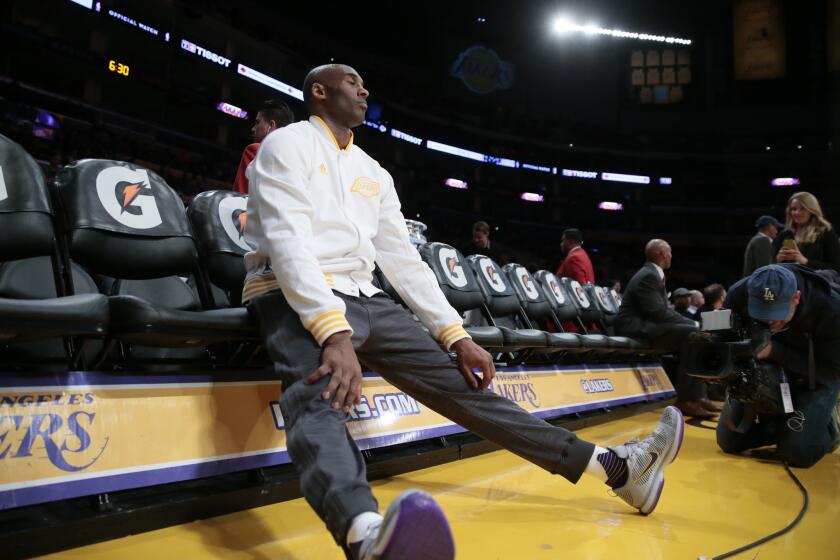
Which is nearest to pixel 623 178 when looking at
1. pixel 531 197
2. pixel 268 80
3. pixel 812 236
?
pixel 531 197

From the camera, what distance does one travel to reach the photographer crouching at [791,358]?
2.69 m

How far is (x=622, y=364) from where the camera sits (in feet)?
17.1

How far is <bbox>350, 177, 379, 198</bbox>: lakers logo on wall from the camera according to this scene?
1.89 m

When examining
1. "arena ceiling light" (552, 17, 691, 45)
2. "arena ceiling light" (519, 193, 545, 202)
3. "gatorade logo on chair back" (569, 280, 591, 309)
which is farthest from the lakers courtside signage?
"arena ceiling light" (519, 193, 545, 202)

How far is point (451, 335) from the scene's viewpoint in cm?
193

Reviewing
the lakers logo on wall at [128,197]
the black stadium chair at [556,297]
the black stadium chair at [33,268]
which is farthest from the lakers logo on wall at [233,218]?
the black stadium chair at [556,297]

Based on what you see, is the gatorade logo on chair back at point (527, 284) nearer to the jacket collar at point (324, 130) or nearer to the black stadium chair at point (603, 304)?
the black stadium chair at point (603, 304)

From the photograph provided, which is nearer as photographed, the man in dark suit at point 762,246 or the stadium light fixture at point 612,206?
the man in dark suit at point 762,246

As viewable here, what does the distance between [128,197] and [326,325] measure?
116cm

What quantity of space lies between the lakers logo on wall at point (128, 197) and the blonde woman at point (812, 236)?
346cm

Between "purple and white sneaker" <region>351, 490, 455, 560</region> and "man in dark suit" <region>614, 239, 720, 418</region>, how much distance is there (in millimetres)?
4132

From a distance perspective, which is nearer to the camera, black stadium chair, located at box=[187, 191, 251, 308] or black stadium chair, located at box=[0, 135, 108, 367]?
black stadium chair, located at box=[0, 135, 108, 367]

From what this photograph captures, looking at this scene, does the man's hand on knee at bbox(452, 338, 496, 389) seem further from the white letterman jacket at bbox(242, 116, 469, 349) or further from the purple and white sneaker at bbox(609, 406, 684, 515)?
the purple and white sneaker at bbox(609, 406, 684, 515)

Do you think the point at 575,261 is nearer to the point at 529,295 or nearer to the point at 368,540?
the point at 529,295
